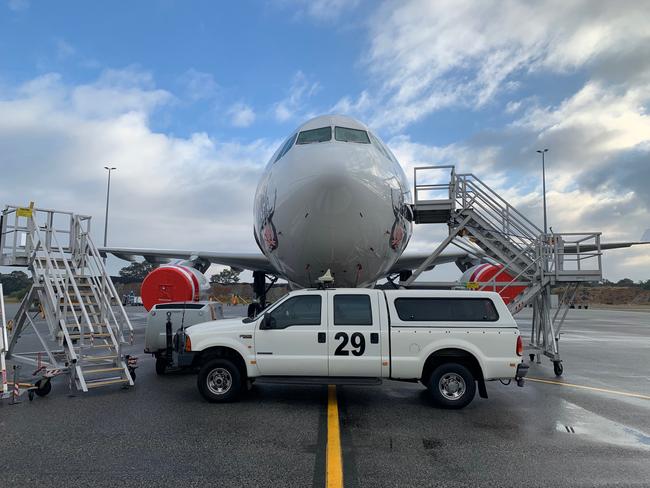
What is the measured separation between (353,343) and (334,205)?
7.68 feet

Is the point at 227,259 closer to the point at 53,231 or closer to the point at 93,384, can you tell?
the point at 53,231

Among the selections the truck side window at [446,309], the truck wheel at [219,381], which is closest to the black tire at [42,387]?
the truck wheel at [219,381]

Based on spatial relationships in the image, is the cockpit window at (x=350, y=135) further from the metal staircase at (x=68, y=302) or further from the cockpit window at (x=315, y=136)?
the metal staircase at (x=68, y=302)

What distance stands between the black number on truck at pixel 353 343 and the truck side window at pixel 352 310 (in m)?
0.22

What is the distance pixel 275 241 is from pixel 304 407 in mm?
3446

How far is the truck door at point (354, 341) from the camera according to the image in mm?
6598

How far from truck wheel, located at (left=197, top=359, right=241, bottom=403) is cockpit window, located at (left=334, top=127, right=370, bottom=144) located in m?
4.76

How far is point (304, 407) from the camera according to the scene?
656 cm

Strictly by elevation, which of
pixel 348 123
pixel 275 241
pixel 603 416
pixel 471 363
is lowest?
pixel 603 416

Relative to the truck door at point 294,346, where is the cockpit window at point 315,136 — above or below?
above

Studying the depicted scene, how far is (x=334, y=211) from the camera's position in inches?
306

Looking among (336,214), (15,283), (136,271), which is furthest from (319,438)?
(136,271)

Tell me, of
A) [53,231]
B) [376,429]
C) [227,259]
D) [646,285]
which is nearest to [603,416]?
[376,429]

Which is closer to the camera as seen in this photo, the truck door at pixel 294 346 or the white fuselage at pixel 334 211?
the truck door at pixel 294 346
